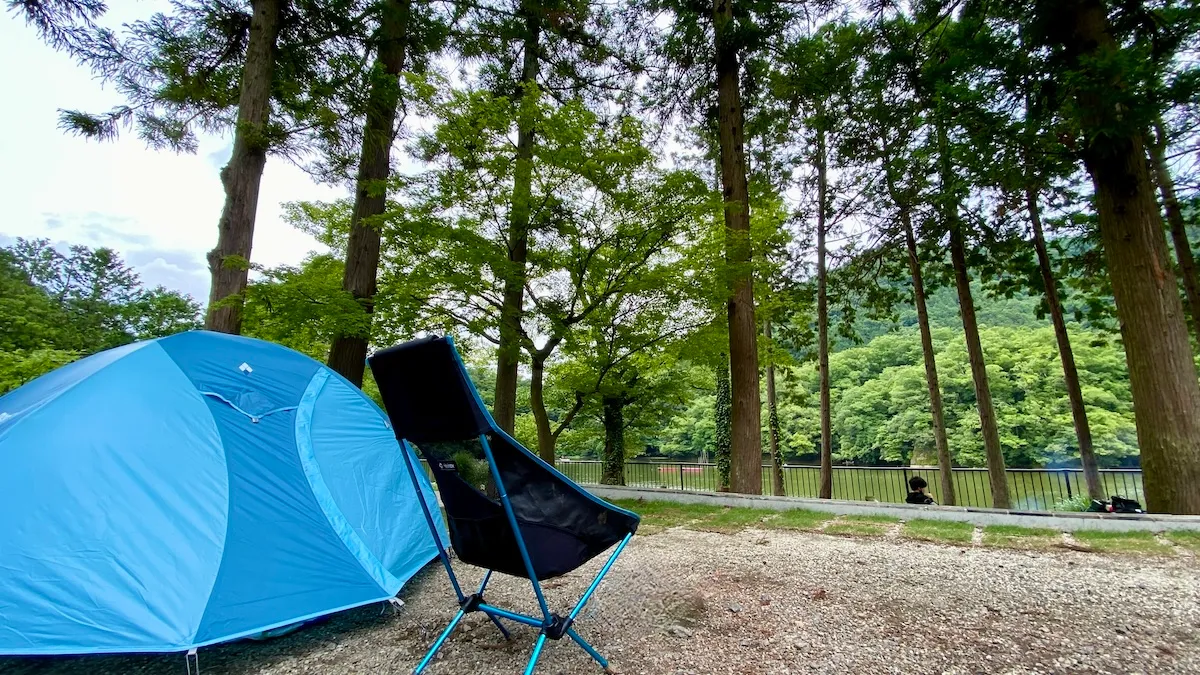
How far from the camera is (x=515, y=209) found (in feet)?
18.4

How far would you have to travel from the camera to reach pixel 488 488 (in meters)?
1.84

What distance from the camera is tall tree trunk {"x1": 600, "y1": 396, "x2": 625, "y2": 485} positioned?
467 inches

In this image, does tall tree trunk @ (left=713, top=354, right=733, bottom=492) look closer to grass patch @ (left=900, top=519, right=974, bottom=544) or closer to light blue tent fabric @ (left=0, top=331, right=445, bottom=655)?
grass patch @ (left=900, top=519, right=974, bottom=544)

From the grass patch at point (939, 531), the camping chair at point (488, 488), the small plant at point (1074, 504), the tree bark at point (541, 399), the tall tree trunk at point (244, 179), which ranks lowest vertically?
the small plant at point (1074, 504)

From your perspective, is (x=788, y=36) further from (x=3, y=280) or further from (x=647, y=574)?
(x=3, y=280)

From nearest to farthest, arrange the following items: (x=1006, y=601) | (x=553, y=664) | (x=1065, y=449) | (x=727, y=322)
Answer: (x=553, y=664) → (x=1006, y=601) → (x=727, y=322) → (x=1065, y=449)

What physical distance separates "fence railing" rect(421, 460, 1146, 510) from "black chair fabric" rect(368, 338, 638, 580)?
23.7 feet

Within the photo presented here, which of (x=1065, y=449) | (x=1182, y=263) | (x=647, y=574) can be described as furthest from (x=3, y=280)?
(x=1065, y=449)

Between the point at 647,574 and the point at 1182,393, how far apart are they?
16.6 ft

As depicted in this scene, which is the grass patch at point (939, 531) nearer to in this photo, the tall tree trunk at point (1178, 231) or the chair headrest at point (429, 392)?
the chair headrest at point (429, 392)

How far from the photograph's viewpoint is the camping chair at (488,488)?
5.48 feet

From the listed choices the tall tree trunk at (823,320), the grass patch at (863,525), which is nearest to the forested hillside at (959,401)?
the tall tree trunk at (823,320)

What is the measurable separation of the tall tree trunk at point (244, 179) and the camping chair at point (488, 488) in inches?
139

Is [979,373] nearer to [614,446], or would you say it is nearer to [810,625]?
[614,446]
